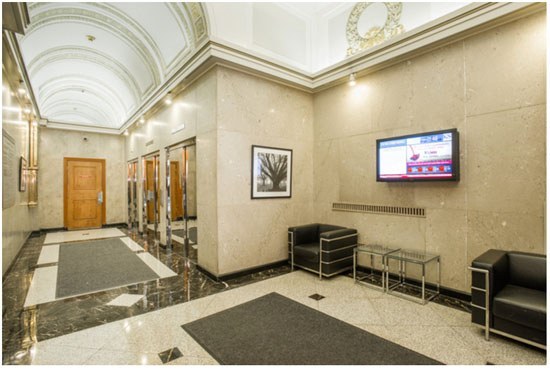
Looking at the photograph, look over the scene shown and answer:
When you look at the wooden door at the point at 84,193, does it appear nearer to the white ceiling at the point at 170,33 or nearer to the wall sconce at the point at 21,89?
the white ceiling at the point at 170,33

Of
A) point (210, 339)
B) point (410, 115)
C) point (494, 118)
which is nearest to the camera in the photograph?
point (210, 339)

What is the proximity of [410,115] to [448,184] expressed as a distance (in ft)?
3.64

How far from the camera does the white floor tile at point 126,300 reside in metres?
3.50

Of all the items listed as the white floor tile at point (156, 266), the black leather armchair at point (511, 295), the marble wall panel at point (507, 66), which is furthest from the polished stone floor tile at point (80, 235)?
Result: the marble wall panel at point (507, 66)

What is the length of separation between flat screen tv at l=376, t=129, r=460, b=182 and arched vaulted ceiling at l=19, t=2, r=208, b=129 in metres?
3.14

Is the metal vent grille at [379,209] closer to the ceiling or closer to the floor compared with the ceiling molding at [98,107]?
closer to the floor

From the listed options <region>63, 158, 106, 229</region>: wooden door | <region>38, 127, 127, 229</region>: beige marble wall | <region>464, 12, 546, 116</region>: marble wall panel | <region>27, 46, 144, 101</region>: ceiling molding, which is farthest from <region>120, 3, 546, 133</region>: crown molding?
<region>63, 158, 106, 229</region>: wooden door

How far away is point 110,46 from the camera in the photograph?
20.7 ft

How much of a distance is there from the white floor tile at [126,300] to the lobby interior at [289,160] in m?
0.03

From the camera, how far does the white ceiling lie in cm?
429

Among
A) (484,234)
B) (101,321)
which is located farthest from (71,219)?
(484,234)

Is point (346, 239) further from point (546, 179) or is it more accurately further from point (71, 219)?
point (71, 219)

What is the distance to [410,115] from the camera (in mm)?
4086

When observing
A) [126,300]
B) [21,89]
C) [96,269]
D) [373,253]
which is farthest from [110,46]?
[373,253]
